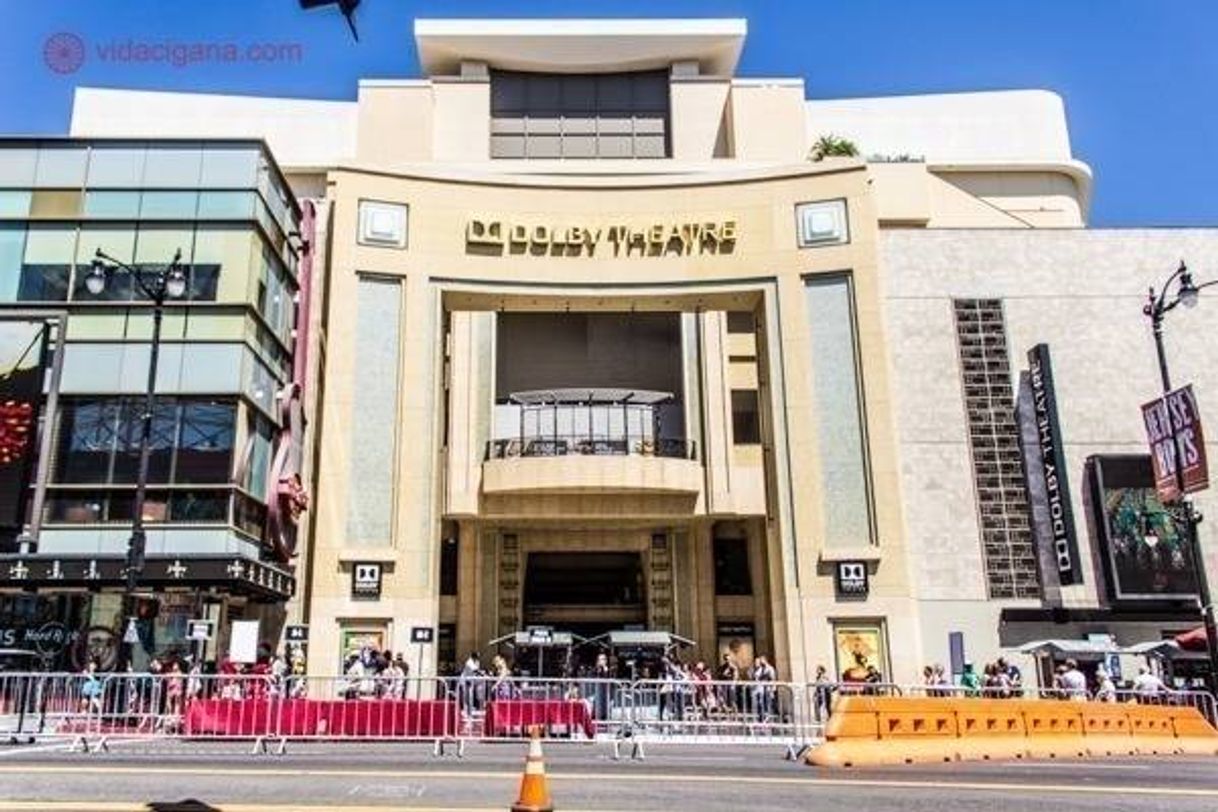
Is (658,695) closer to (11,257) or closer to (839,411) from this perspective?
(839,411)

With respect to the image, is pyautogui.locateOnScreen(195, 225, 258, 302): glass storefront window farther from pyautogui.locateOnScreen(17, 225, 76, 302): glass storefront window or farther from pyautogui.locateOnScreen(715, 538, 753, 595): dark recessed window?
pyautogui.locateOnScreen(715, 538, 753, 595): dark recessed window

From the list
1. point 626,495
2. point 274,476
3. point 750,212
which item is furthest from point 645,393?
point 274,476

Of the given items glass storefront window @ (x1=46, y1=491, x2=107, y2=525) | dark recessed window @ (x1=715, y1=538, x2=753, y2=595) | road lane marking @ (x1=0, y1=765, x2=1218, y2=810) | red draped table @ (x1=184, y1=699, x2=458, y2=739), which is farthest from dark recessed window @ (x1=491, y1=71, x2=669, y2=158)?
road lane marking @ (x1=0, y1=765, x2=1218, y2=810)

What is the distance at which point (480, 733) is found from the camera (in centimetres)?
1867

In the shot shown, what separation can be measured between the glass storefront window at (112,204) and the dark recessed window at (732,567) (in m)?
22.6

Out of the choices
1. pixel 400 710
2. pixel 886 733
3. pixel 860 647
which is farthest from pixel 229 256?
pixel 886 733

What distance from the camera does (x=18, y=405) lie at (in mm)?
26016

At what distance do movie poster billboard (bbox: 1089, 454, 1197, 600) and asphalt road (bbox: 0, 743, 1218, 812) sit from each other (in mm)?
17793

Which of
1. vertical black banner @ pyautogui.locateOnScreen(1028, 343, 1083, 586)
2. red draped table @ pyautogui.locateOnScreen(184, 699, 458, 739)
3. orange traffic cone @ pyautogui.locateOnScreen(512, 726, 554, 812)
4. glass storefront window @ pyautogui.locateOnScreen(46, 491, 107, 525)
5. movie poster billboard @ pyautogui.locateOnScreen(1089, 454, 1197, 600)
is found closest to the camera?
orange traffic cone @ pyautogui.locateOnScreen(512, 726, 554, 812)

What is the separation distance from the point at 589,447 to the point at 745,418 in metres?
6.01

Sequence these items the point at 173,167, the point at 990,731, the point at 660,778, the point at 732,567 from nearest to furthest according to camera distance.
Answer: the point at 660,778 < the point at 990,731 < the point at 173,167 < the point at 732,567

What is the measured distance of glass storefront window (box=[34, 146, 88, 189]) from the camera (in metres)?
28.4

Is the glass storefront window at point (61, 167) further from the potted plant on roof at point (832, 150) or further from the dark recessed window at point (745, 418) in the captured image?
the potted plant on roof at point (832, 150)

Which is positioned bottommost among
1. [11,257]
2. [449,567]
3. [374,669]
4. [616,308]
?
[374,669]
